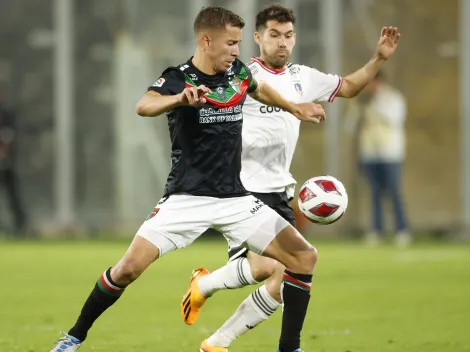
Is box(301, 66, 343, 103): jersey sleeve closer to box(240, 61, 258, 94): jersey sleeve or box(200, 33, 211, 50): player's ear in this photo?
box(240, 61, 258, 94): jersey sleeve

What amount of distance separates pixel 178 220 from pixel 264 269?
102 cm

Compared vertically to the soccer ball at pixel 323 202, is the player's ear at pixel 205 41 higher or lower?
higher

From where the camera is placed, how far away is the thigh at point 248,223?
23.8 ft

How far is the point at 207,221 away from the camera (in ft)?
23.6

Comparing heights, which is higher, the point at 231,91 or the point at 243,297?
the point at 231,91

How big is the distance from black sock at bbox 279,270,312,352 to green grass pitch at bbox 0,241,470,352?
29.6 inches

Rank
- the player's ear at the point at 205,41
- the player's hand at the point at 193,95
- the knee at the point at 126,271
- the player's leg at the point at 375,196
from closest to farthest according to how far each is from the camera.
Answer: the player's hand at the point at 193,95 → the knee at the point at 126,271 → the player's ear at the point at 205,41 → the player's leg at the point at 375,196

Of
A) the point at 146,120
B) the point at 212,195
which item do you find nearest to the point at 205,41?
the point at 212,195

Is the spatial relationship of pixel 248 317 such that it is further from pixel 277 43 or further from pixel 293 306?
pixel 277 43

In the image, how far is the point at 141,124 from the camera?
835 inches

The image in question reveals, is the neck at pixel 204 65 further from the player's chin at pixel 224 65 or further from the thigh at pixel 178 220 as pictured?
the thigh at pixel 178 220

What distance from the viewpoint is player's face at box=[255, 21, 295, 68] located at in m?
8.36

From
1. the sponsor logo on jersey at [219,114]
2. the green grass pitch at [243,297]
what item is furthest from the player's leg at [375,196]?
the sponsor logo on jersey at [219,114]

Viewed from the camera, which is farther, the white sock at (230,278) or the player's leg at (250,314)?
the white sock at (230,278)
